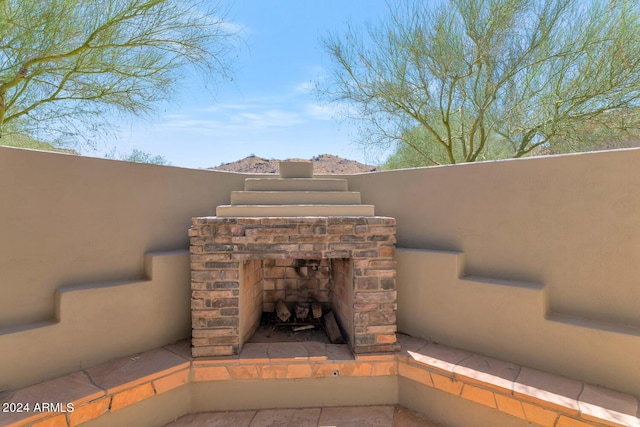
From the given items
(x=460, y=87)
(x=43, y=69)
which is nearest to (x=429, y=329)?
(x=460, y=87)

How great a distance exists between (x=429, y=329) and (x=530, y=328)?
100cm

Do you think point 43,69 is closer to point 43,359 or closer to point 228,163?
point 43,359

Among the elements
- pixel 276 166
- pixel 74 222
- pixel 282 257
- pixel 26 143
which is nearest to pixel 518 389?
pixel 282 257

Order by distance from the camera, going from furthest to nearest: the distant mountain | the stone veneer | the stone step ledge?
the distant mountain, the stone veneer, the stone step ledge

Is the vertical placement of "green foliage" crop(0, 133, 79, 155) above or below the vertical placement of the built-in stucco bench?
above

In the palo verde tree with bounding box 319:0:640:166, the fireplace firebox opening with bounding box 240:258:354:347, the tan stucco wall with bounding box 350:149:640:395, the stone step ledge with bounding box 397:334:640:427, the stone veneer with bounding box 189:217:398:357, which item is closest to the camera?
the stone step ledge with bounding box 397:334:640:427

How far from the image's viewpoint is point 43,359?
8.62ft

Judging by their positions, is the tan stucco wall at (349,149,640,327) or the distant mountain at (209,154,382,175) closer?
the tan stucco wall at (349,149,640,327)

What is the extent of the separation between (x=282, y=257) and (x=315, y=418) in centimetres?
167

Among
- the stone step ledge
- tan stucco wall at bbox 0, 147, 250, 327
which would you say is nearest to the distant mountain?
tan stucco wall at bbox 0, 147, 250, 327

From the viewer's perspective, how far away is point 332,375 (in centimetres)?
→ 313

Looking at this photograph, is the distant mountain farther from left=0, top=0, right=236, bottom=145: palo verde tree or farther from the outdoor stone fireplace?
the outdoor stone fireplace

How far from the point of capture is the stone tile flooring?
2904mm

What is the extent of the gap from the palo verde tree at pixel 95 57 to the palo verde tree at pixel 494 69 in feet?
10.4
